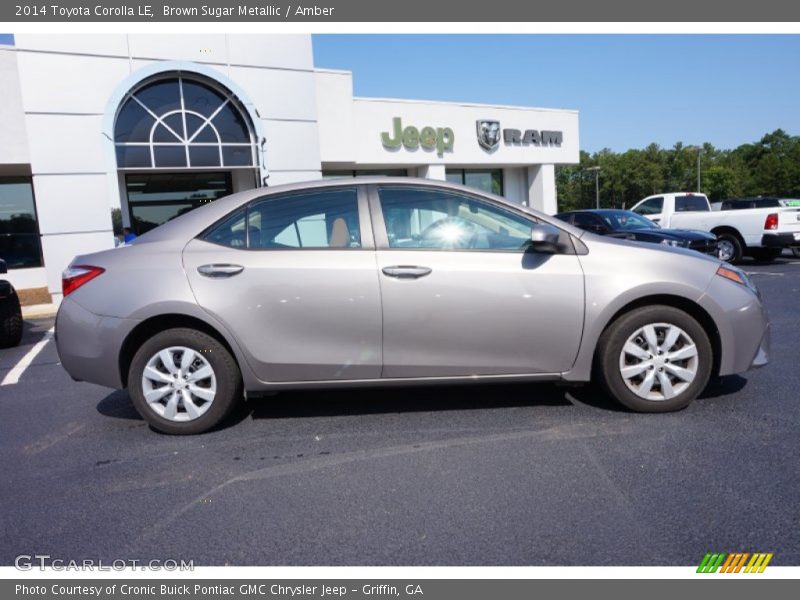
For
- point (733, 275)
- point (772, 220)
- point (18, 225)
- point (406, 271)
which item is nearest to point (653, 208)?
point (772, 220)

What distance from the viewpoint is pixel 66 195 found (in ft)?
40.7

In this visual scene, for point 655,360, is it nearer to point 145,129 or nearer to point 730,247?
point 730,247

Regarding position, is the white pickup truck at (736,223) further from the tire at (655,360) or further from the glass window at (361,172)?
the tire at (655,360)

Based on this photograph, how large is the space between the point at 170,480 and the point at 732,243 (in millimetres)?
14396

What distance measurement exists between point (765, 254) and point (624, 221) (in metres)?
5.15

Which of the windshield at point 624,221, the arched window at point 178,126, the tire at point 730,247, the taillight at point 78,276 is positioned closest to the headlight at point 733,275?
the taillight at point 78,276

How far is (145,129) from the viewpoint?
13.1 meters

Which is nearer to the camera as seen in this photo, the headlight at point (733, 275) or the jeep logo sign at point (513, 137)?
the headlight at point (733, 275)

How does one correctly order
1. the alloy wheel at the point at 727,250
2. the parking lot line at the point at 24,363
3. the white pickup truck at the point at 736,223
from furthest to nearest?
the alloy wheel at the point at 727,250 < the white pickup truck at the point at 736,223 < the parking lot line at the point at 24,363

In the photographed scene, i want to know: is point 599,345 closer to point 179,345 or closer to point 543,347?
point 543,347

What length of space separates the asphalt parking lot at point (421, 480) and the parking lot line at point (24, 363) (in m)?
1.44

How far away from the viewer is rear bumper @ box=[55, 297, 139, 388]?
3.86 metres

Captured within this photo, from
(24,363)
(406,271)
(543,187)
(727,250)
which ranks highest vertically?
(543,187)

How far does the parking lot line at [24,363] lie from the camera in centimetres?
596
